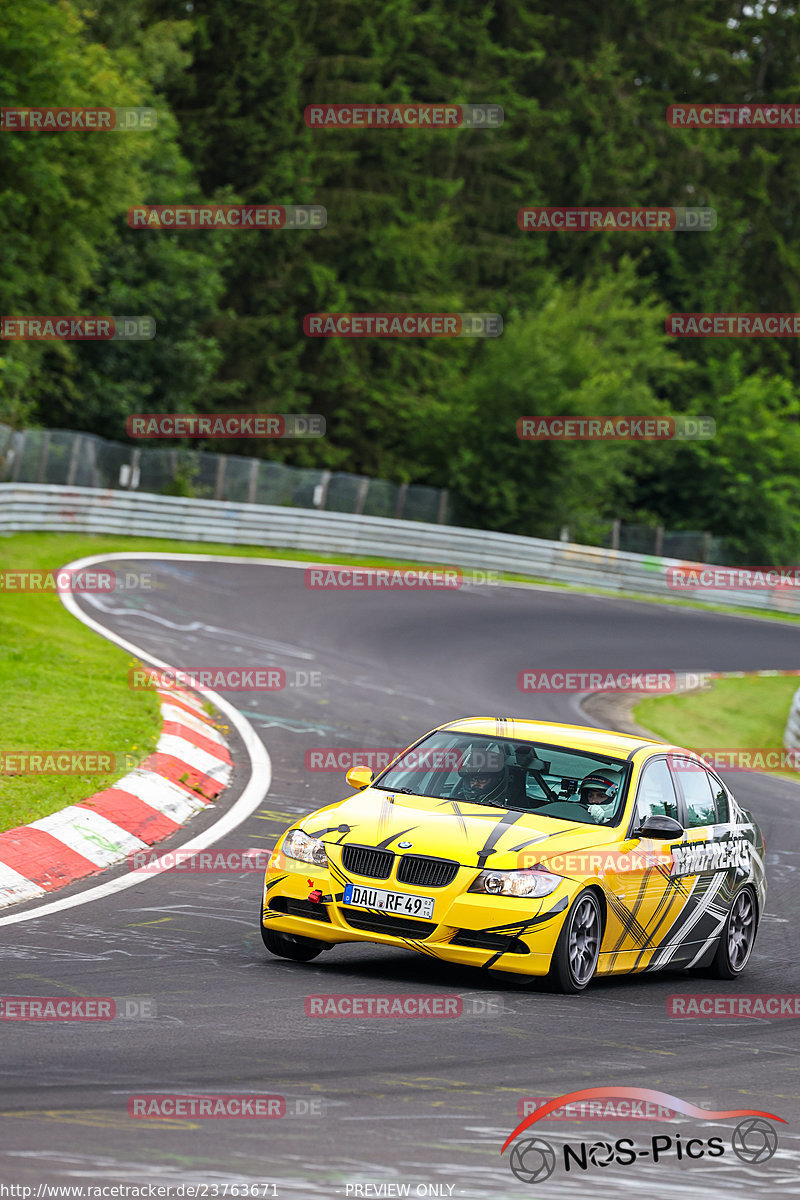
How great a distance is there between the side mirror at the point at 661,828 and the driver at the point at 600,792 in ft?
0.85

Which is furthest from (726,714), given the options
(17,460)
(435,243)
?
(435,243)

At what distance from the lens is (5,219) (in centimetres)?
3856

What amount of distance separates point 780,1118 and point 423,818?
2925 millimetres

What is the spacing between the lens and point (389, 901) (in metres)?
8.29

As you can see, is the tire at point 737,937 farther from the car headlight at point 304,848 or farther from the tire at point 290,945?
the car headlight at point 304,848

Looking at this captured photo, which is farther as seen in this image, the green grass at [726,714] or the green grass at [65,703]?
the green grass at [726,714]

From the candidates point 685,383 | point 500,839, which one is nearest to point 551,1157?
point 500,839

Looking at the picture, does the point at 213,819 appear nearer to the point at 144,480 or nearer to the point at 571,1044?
the point at 571,1044

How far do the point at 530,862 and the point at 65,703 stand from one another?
8.37 metres

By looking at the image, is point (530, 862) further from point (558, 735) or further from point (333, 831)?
point (558, 735)

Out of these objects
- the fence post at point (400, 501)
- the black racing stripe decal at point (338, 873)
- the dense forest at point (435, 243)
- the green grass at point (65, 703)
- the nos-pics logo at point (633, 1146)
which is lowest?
the green grass at point (65, 703)

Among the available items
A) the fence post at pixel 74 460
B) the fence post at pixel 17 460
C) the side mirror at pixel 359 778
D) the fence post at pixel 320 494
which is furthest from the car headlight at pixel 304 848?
the fence post at pixel 320 494

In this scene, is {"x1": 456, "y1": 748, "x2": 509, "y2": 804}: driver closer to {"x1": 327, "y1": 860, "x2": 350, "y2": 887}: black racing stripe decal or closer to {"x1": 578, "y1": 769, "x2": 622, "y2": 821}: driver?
{"x1": 578, "y1": 769, "x2": 622, "y2": 821}: driver

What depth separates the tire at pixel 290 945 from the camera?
28.2 feet
